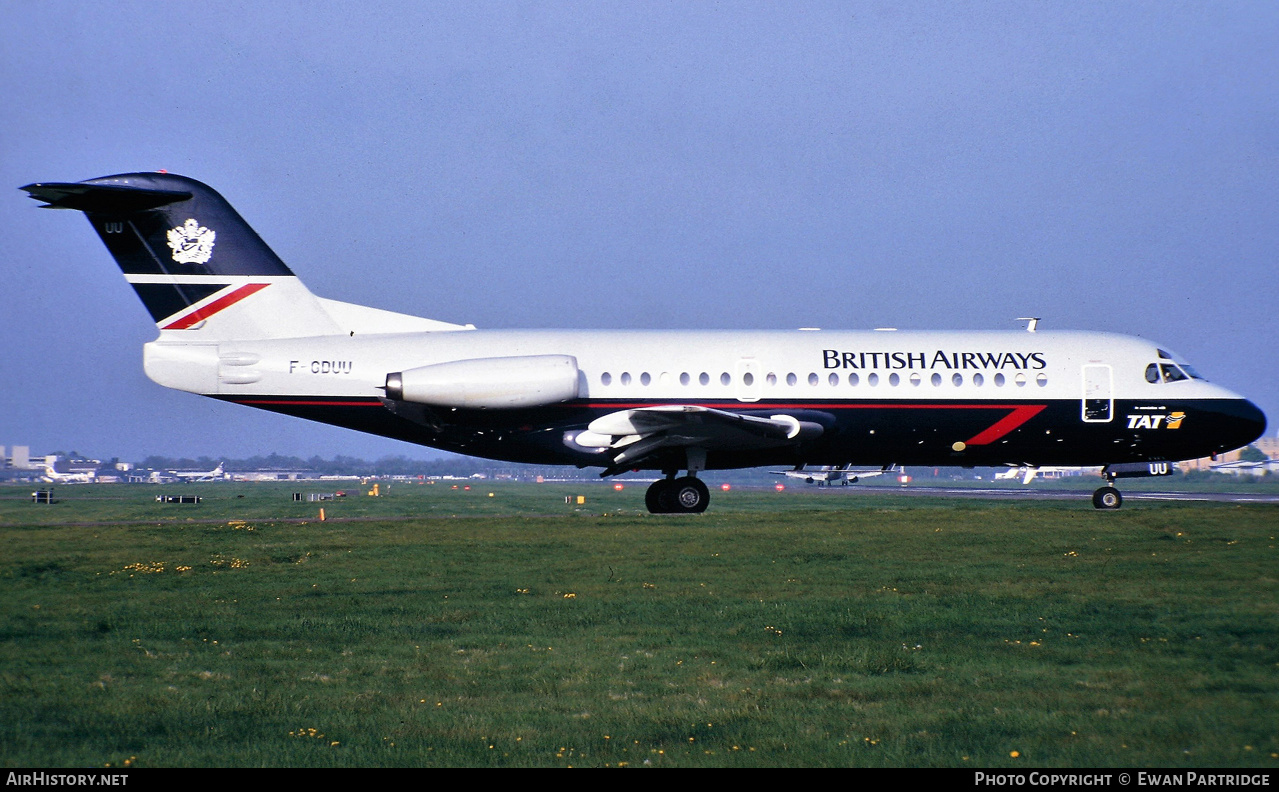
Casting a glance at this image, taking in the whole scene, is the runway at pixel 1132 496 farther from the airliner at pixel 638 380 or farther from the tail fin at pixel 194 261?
the tail fin at pixel 194 261

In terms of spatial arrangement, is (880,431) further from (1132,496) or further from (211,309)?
(1132,496)

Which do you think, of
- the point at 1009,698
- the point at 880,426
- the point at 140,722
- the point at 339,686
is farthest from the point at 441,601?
the point at 880,426

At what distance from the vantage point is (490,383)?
21.6 m

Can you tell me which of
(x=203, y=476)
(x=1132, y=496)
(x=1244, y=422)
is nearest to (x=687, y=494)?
(x=1244, y=422)

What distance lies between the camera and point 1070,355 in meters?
24.8

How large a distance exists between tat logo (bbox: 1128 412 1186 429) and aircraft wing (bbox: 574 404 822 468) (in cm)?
756

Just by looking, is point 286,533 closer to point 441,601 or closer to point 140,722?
point 441,601

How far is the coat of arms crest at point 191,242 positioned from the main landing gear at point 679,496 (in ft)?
34.7

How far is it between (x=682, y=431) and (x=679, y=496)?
2.03m

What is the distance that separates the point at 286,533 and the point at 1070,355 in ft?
56.5

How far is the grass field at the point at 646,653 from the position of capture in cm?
674

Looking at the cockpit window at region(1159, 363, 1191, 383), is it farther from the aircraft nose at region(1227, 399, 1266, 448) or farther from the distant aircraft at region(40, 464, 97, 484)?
the distant aircraft at region(40, 464, 97, 484)

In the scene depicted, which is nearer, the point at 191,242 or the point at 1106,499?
the point at 191,242

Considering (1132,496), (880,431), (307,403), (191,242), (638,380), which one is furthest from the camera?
(1132,496)
